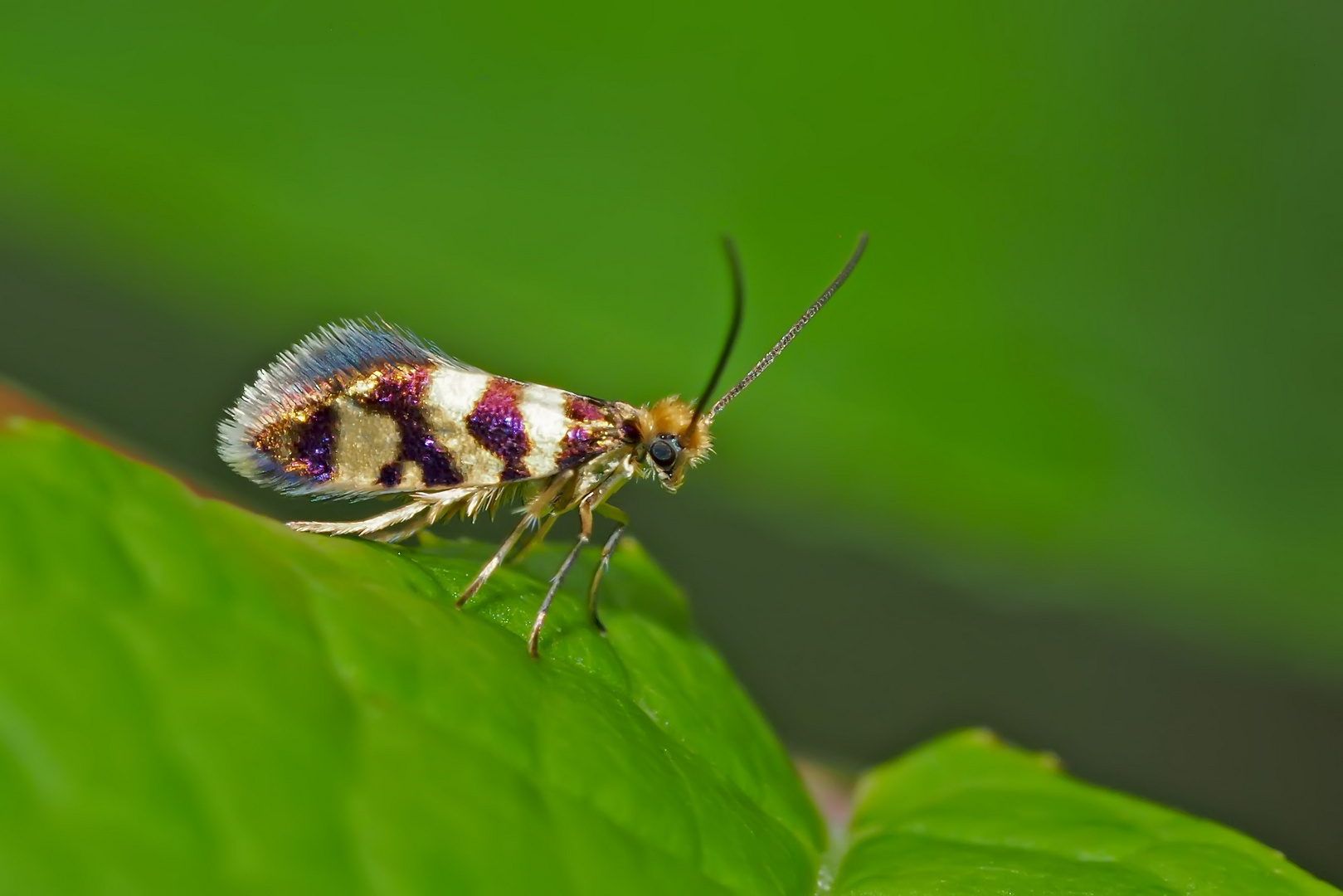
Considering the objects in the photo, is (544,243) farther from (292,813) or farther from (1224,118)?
(292,813)

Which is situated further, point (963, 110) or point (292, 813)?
point (963, 110)

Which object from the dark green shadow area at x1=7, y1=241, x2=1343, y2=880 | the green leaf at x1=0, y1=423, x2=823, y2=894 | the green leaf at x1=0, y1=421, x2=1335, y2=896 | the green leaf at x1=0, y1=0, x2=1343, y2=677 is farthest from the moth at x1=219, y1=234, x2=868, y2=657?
the dark green shadow area at x1=7, y1=241, x2=1343, y2=880

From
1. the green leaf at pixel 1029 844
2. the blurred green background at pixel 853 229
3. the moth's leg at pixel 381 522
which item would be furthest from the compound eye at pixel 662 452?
the blurred green background at pixel 853 229

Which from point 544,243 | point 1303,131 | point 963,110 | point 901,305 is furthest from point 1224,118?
point 544,243

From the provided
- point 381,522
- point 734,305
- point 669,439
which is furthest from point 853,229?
point 381,522

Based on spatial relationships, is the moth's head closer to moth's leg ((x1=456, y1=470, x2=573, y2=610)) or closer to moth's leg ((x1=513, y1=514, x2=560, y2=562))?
moth's leg ((x1=456, y1=470, x2=573, y2=610))

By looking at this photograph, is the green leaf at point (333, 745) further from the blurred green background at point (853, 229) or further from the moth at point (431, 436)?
the blurred green background at point (853, 229)

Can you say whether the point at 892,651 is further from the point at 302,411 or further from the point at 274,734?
the point at 274,734
